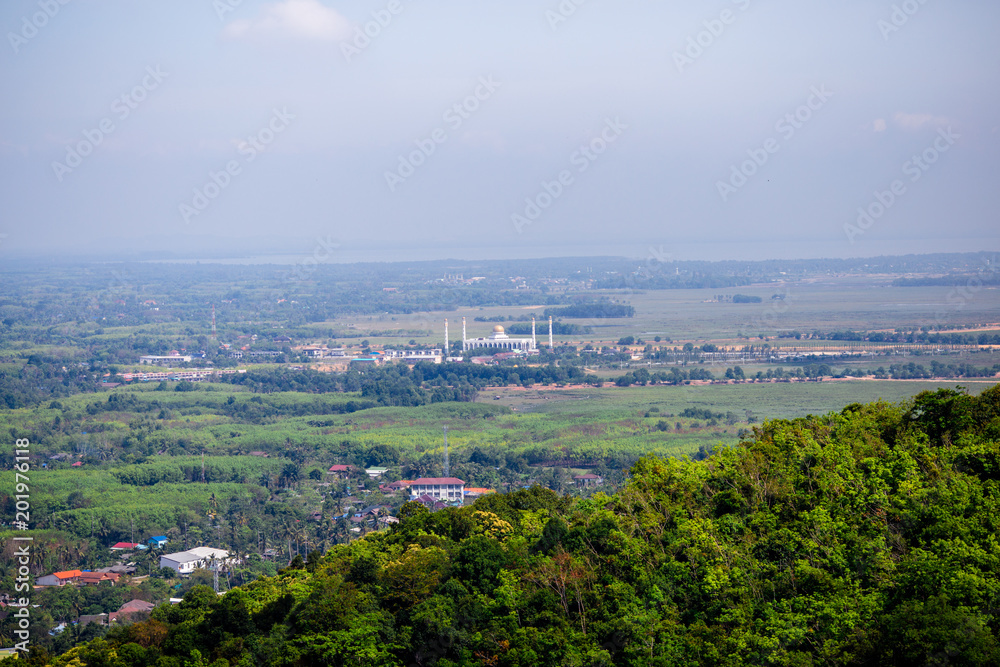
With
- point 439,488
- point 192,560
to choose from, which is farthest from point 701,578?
point 439,488

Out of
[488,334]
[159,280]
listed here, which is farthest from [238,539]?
[159,280]

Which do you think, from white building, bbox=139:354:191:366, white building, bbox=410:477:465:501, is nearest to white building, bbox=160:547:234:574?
white building, bbox=410:477:465:501

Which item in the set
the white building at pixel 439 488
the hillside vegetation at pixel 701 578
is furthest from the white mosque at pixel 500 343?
the hillside vegetation at pixel 701 578

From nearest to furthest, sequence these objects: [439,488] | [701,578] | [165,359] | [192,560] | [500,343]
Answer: [701,578] → [192,560] → [439,488] → [165,359] → [500,343]

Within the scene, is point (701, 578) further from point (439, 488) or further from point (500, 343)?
point (500, 343)

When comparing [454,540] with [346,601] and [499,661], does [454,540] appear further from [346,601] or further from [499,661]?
[499,661]

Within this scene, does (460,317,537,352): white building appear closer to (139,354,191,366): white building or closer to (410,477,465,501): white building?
(139,354,191,366): white building
